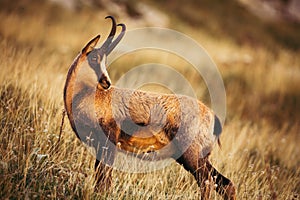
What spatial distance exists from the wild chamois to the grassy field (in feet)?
0.89

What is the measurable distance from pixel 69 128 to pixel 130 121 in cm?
119

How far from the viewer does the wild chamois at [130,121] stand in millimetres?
3295

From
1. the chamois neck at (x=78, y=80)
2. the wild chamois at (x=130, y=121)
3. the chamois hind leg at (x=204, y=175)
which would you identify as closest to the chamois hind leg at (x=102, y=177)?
the wild chamois at (x=130, y=121)

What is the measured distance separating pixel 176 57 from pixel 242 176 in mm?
6754

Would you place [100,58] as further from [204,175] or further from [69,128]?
[69,128]

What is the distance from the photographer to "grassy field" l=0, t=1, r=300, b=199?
11.0 ft

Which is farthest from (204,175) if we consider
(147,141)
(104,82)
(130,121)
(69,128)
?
(69,128)

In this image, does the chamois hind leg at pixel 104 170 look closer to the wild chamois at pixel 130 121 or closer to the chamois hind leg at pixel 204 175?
the wild chamois at pixel 130 121

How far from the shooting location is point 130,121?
3.42 m

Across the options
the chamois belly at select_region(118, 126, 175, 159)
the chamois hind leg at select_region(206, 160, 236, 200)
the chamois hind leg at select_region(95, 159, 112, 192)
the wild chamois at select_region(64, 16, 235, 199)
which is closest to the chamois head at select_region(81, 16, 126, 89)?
the wild chamois at select_region(64, 16, 235, 199)

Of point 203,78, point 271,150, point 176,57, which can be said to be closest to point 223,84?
point 203,78

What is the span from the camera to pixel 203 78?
9789 mm

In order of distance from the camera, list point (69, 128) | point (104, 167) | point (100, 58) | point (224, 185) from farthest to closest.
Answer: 1. point (69, 128)
2. point (224, 185)
3. point (104, 167)
4. point (100, 58)

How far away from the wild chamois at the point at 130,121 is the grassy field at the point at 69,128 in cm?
27
